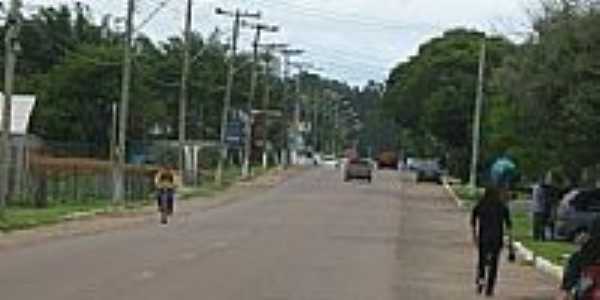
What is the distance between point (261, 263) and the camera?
2755 centimetres

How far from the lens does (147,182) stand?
6700 centimetres

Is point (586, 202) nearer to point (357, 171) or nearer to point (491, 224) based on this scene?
point (491, 224)

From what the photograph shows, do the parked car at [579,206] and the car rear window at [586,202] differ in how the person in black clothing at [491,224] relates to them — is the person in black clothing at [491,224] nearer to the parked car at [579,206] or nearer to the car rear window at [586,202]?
the parked car at [579,206]

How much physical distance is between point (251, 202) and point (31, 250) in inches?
1383

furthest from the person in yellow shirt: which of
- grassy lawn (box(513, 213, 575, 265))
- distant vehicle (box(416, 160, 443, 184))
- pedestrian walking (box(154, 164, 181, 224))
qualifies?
distant vehicle (box(416, 160, 443, 184))

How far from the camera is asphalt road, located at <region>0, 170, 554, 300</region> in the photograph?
21.4m

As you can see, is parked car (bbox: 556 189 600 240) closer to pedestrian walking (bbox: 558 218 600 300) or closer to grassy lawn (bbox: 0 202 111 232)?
grassy lawn (bbox: 0 202 111 232)

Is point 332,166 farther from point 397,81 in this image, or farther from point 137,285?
point 137,285

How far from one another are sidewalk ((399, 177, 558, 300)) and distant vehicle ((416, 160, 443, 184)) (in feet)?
150

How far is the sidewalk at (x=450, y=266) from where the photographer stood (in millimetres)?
24312

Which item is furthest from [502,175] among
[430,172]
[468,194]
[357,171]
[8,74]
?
[430,172]

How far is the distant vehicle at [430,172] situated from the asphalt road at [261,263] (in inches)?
2022

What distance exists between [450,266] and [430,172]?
7311 centimetres

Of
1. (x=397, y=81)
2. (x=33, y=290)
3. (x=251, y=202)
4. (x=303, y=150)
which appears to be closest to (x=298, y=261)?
(x=33, y=290)
